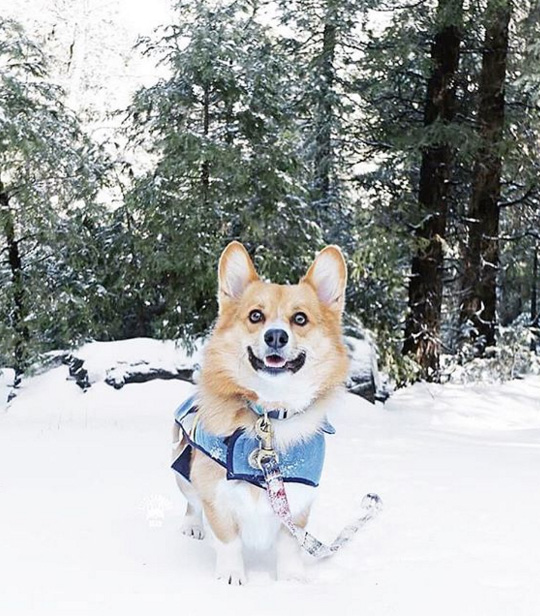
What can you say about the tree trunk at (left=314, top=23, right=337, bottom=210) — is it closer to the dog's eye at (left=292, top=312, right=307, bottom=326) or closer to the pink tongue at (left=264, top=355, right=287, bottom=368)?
the dog's eye at (left=292, top=312, right=307, bottom=326)

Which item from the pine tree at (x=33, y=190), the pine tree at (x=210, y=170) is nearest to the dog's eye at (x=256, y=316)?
the pine tree at (x=210, y=170)

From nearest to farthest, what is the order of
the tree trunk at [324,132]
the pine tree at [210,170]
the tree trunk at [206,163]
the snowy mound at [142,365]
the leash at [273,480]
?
the leash at [273,480]
the snowy mound at [142,365]
the pine tree at [210,170]
the tree trunk at [206,163]
the tree trunk at [324,132]

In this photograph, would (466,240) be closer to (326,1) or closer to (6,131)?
(326,1)

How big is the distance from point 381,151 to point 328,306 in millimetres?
7614

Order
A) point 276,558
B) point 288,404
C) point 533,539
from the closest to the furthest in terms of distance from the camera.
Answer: point 288,404 < point 276,558 < point 533,539

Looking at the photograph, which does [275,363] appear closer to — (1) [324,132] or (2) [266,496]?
(2) [266,496]

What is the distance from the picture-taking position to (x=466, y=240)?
33.6 ft

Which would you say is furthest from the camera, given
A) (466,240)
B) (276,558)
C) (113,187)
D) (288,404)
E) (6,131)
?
(466,240)

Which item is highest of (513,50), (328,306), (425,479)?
(513,50)

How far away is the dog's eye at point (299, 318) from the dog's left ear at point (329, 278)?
181 mm

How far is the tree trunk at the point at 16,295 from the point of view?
28.2 ft

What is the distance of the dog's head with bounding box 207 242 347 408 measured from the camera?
2465 mm

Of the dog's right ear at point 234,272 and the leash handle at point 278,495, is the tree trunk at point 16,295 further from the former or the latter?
the leash handle at point 278,495

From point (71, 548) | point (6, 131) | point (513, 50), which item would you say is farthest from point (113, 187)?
point (71, 548)
